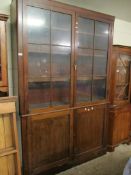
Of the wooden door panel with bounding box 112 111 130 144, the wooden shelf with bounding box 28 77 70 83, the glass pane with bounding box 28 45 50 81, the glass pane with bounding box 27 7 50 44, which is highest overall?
the glass pane with bounding box 27 7 50 44

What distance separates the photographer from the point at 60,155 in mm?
2168

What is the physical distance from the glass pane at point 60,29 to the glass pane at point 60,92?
0.51 meters

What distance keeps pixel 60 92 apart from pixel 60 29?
0.80m

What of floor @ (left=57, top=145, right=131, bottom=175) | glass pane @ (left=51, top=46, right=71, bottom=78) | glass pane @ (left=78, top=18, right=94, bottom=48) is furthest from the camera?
floor @ (left=57, top=145, right=131, bottom=175)

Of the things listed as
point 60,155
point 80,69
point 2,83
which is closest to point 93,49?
point 80,69

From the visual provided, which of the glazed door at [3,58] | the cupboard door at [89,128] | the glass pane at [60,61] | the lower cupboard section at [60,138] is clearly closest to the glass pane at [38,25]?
the glass pane at [60,61]

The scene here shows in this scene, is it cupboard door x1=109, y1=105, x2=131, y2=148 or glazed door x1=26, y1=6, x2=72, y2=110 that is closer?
glazed door x1=26, y1=6, x2=72, y2=110

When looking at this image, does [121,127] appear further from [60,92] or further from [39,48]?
[39,48]

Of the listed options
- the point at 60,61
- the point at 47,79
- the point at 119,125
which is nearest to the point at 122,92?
the point at 119,125

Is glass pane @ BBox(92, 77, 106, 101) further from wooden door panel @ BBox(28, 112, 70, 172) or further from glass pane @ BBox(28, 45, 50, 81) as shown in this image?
glass pane @ BBox(28, 45, 50, 81)

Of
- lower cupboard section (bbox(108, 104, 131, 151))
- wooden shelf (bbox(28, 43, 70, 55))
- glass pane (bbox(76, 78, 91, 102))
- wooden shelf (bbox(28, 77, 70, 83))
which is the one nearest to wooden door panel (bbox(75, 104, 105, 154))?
glass pane (bbox(76, 78, 91, 102))

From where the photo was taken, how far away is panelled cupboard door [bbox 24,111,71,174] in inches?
75.8

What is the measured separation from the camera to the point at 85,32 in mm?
2176

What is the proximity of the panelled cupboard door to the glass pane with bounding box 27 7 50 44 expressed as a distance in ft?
2.97
